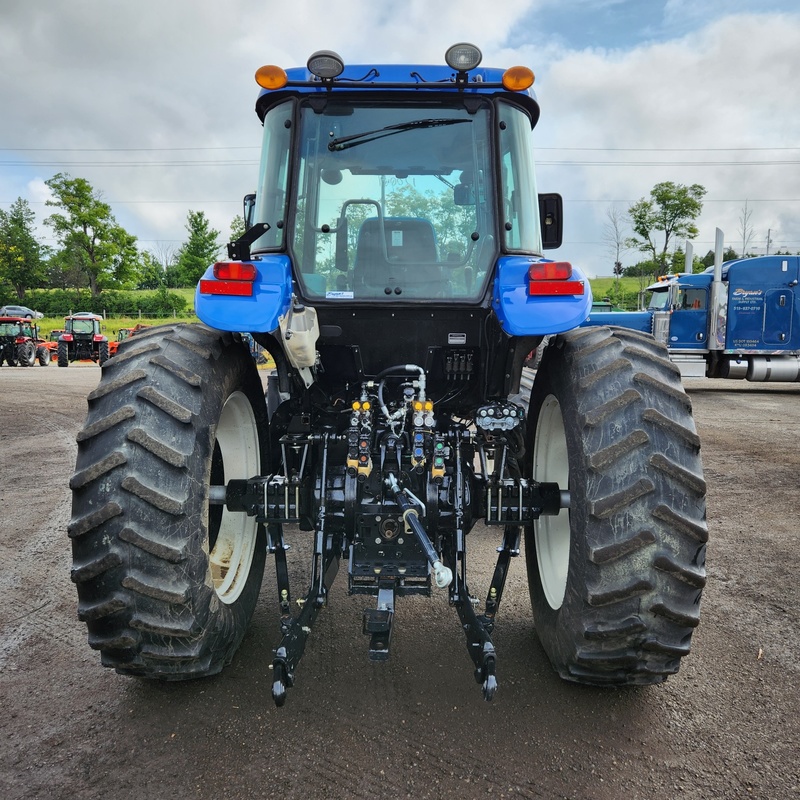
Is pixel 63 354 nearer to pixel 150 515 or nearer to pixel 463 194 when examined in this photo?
pixel 463 194

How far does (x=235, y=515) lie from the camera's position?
10.6 ft

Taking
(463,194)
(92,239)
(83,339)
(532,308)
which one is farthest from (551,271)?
(92,239)

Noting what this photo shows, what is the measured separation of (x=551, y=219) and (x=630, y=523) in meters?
1.86

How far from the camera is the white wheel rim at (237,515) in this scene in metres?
3.14

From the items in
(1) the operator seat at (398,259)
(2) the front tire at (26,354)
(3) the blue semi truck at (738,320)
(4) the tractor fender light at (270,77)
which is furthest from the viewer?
(2) the front tire at (26,354)

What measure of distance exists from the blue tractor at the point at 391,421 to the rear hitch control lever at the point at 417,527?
0.04ft

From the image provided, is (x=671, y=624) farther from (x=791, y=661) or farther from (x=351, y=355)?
(x=351, y=355)

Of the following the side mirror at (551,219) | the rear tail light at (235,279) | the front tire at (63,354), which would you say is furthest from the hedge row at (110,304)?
the rear tail light at (235,279)

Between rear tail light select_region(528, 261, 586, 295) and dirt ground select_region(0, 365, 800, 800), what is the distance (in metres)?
1.67

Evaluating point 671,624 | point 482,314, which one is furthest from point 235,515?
point 671,624

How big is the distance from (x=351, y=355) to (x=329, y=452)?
0.46 meters

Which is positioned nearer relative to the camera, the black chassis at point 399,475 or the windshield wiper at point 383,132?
the black chassis at point 399,475

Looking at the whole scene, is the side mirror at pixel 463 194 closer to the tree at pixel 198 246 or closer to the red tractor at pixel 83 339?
the red tractor at pixel 83 339

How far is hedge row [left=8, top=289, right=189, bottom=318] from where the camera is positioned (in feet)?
164
